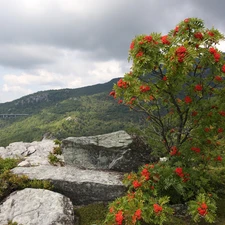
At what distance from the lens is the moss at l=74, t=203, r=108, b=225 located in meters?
11.0

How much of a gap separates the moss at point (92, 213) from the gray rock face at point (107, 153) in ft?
10.8

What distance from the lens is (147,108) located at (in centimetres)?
1299

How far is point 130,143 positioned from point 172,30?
765cm

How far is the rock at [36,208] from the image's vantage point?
996 centimetres

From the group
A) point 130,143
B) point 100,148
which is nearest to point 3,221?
point 100,148

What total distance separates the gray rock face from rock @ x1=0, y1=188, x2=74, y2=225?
401cm

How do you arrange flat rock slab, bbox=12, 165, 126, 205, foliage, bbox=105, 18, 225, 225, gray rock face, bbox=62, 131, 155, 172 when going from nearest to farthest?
1. foliage, bbox=105, 18, 225, 225
2. flat rock slab, bbox=12, 165, 126, 205
3. gray rock face, bbox=62, 131, 155, 172

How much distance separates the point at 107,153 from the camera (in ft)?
50.5

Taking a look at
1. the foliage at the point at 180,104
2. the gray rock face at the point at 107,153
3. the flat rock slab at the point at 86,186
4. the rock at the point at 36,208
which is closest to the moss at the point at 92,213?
the flat rock slab at the point at 86,186

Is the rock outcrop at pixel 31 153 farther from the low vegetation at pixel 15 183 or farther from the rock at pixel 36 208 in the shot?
the rock at pixel 36 208

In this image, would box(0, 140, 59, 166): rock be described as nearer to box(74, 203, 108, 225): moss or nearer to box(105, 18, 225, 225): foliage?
box(74, 203, 108, 225): moss

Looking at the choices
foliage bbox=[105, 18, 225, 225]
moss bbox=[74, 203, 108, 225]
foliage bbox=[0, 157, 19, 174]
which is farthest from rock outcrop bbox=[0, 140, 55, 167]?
foliage bbox=[105, 18, 225, 225]

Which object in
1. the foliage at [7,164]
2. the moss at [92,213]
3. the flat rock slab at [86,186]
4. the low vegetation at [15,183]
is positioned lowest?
the moss at [92,213]

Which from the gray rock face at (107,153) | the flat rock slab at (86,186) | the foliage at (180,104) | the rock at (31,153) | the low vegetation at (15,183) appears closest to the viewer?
the foliage at (180,104)
